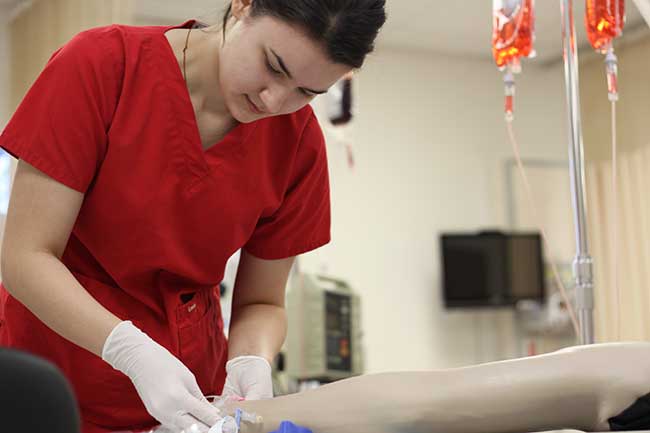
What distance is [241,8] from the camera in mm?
1296

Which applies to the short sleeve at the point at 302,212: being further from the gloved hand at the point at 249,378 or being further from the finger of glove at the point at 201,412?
the finger of glove at the point at 201,412

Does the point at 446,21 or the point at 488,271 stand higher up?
the point at 446,21

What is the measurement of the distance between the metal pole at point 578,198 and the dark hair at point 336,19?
679 millimetres

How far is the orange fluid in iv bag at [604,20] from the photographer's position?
1.83m

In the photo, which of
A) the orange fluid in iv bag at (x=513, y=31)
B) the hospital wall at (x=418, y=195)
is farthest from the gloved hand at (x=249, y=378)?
the hospital wall at (x=418, y=195)

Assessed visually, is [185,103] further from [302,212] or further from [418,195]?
[418,195]

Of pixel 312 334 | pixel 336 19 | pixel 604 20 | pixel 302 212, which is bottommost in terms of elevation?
pixel 312 334

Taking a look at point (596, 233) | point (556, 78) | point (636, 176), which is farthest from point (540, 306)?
point (556, 78)

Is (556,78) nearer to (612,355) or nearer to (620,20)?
(620,20)

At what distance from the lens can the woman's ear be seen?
50.4 inches

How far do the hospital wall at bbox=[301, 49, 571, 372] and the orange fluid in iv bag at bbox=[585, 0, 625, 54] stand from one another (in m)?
3.42

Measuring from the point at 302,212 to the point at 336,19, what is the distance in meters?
0.43

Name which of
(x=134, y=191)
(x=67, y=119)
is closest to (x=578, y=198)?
(x=134, y=191)

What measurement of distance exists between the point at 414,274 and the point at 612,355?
4410 millimetres
